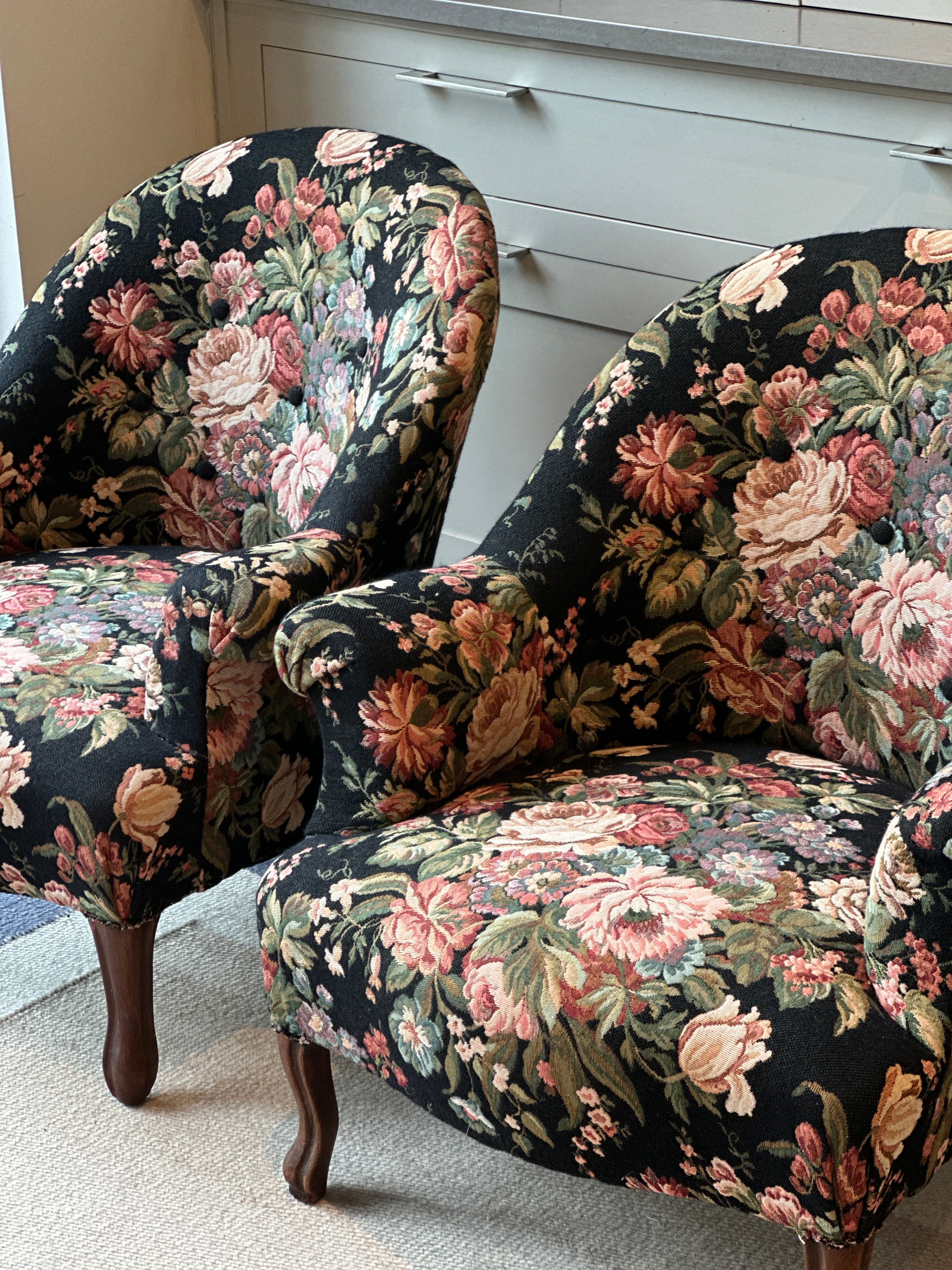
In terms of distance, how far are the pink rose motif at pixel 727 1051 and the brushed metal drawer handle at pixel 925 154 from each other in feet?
3.31

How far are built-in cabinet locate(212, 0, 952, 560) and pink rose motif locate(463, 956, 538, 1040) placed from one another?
41.3 inches

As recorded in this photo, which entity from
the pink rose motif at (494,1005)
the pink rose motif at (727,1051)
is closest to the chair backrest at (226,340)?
the pink rose motif at (494,1005)

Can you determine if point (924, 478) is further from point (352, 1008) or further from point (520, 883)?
point (352, 1008)

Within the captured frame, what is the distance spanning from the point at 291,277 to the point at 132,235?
24 cm

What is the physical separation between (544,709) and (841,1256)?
574mm

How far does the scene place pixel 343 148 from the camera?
1.74 meters

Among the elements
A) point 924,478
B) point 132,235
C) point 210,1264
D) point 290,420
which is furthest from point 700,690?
point 132,235

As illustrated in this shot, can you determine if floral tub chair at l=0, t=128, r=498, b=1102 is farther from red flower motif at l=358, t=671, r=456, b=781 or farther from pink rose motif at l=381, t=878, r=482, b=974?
pink rose motif at l=381, t=878, r=482, b=974

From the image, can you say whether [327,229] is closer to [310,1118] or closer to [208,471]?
[208,471]

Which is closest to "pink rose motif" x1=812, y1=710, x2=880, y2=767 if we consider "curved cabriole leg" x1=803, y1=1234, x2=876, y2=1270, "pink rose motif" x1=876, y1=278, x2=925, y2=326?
"pink rose motif" x1=876, y1=278, x2=925, y2=326

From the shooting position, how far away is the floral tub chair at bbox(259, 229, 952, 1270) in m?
1.04

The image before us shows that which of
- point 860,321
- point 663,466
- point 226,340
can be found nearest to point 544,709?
point 663,466

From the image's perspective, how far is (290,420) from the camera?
178cm

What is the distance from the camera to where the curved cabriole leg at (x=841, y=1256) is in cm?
104
